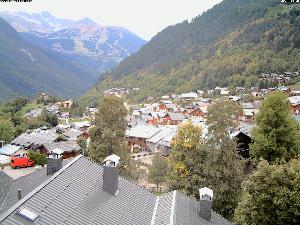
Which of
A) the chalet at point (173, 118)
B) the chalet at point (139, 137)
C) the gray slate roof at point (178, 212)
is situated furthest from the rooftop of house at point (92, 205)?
the chalet at point (173, 118)

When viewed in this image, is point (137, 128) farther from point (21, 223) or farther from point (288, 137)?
point (21, 223)

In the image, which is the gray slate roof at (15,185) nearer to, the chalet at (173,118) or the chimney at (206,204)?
the chimney at (206,204)

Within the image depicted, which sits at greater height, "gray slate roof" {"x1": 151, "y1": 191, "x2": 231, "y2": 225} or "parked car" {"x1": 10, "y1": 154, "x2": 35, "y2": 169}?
"gray slate roof" {"x1": 151, "y1": 191, "x2": 231, "y2": 225}

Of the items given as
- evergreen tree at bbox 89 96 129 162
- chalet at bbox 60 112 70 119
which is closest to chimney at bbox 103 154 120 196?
evergreen tree at bbox 89 96 129 162

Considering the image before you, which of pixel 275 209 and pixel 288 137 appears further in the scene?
pixel 288 137

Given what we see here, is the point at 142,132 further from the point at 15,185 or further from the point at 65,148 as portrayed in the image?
the point at 15,185

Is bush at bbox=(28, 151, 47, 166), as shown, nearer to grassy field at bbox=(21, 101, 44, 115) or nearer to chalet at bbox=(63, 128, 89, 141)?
chalet at bbox=(63, 128, 89, 141)

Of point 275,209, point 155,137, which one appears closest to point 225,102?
point 275,209

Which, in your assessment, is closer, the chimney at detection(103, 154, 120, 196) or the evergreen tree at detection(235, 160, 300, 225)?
the evergreen tree at detection(235, 160, 300, 225)
